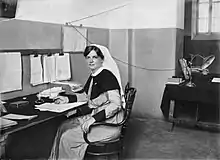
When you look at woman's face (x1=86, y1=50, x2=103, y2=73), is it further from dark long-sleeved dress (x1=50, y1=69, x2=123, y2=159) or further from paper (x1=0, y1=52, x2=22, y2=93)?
paper (x1=0, y1=52, x2=22, y2=93)

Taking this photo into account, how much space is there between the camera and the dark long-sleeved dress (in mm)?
1389

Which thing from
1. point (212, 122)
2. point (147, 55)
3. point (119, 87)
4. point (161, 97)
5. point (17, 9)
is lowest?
point (212, 122)

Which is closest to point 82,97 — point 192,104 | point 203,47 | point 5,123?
point 5,123

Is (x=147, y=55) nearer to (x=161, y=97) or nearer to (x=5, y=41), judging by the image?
(x=161, y=97)

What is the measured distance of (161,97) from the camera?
2180 millimetres

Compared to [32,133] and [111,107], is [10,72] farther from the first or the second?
[111,107]

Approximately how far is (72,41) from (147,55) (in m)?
0.60

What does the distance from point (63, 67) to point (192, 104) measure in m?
1.10

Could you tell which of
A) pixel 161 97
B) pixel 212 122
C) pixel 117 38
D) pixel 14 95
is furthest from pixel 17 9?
pixel 212 122

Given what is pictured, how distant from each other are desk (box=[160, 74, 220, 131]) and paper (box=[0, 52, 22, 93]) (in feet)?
3.75

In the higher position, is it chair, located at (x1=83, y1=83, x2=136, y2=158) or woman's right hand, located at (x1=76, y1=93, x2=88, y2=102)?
woman's right hand, located at (x1=76, y1=93, x2=88, y2=102)

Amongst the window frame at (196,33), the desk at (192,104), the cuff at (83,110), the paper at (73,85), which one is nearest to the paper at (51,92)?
the paper at (73,85)

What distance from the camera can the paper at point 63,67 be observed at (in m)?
1.75

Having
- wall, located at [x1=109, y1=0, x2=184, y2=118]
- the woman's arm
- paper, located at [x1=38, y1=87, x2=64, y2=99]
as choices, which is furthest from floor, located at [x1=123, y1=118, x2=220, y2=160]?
paper, located at [x1=38, y1=87, x2=64, y2=99]
